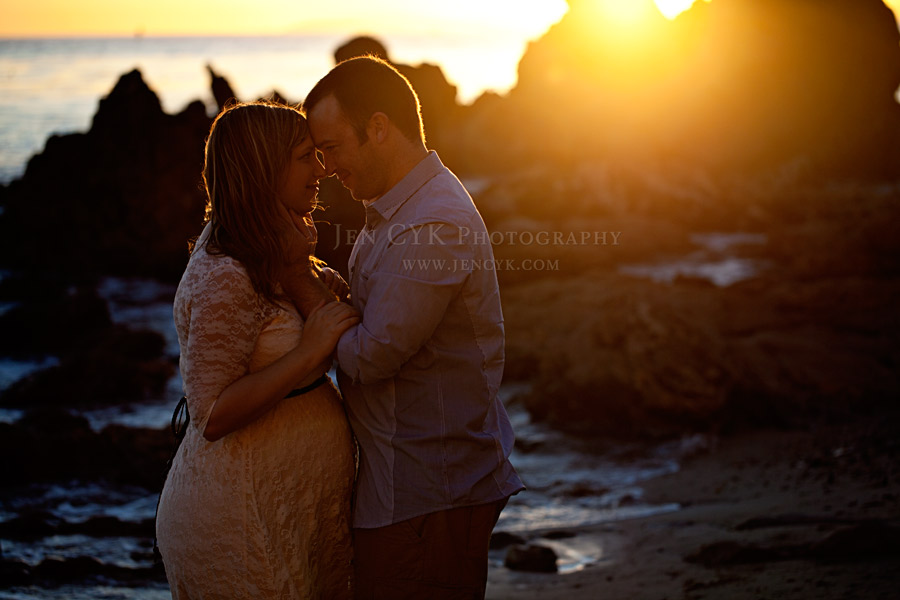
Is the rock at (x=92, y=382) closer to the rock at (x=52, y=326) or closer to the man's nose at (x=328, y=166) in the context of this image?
the rock at (x=52, y=326)

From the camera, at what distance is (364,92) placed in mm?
2836

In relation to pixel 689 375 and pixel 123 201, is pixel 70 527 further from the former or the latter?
pixel 123 201

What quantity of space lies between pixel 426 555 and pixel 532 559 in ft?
9.08

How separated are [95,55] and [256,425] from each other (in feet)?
386

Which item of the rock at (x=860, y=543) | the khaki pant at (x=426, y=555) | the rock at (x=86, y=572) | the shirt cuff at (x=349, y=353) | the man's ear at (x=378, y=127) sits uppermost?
the man's ear at (x=378, y=127)

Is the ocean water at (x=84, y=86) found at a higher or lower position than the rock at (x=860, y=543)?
higher

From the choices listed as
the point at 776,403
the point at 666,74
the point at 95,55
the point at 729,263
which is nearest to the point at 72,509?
the point at 776,403

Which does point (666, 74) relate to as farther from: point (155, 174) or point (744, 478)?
point (744, 478)

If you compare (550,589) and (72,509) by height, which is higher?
(72,509)

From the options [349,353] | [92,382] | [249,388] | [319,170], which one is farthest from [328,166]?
[92,382]

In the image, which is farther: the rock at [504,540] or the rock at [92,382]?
the rock at [92,382]

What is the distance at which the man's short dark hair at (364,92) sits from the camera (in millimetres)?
2830

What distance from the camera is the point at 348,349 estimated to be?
2662 millimetres

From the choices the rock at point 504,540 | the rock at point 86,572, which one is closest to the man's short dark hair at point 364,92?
the rock at point 86,572
